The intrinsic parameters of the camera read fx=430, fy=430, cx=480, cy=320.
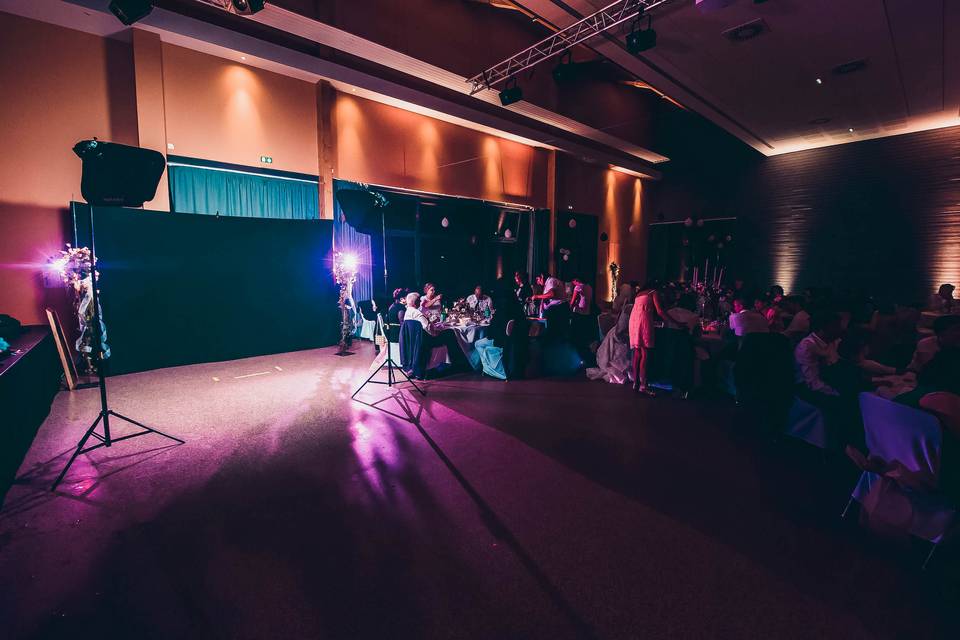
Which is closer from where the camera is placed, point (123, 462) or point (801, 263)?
point (123, 462)

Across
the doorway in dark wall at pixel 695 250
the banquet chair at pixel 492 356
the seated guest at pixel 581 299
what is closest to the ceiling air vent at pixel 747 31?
the seated guest at pixel 581 299

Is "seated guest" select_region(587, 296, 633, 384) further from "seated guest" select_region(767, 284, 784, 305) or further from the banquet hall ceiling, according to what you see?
the banquet hall ceiling

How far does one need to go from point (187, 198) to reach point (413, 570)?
22.6 feet

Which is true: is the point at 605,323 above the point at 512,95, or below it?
below

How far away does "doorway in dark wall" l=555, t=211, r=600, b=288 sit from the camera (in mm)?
12836

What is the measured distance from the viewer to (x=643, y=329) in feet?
17.3

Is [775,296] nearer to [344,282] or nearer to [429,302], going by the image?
[429,302]

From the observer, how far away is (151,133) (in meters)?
6.21

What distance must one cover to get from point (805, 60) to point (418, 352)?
7276mm

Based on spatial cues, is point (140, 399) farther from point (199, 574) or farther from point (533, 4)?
point (533, 4)

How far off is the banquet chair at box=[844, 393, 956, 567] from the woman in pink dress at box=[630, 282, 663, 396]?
2.81 m

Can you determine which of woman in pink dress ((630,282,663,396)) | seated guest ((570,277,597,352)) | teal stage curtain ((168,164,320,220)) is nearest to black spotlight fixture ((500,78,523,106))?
seated guest ((570,277,597,352))

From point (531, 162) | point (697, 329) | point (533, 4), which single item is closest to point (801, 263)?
point (531, 162)

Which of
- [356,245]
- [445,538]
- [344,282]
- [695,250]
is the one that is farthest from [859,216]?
[445,538]
